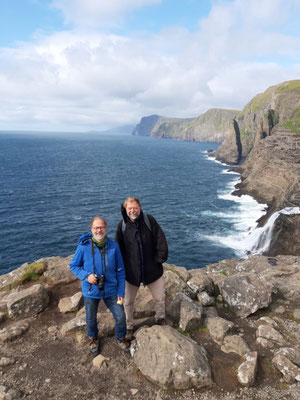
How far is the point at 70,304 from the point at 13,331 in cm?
203

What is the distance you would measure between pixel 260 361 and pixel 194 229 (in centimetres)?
4180

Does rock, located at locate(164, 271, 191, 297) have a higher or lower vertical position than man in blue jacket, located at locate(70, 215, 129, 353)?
lower

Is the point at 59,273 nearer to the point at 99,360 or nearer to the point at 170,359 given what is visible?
the point at 99,360

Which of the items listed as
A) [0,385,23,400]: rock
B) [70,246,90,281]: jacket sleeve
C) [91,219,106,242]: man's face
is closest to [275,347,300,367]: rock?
[70,246,90,281]: jacket sleeve

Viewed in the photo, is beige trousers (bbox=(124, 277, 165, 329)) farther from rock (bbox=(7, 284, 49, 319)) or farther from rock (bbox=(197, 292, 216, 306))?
rock (bbox=(7, 284, 49, 319))

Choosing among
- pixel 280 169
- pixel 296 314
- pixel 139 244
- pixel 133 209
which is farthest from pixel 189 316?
pixel 280 169

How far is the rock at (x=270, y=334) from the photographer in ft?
25.2

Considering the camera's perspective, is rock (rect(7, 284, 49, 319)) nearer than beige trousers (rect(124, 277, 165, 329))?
No

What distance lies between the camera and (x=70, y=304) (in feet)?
30.7

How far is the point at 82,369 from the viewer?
6.57 meters

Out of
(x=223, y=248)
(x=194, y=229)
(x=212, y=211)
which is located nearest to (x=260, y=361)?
(x=223, y=248)

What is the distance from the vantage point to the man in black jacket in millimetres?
6773

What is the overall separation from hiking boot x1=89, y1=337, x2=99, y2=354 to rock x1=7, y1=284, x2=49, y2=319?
9.79ft

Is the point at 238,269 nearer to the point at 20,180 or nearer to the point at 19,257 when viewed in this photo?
the point at 19,257
